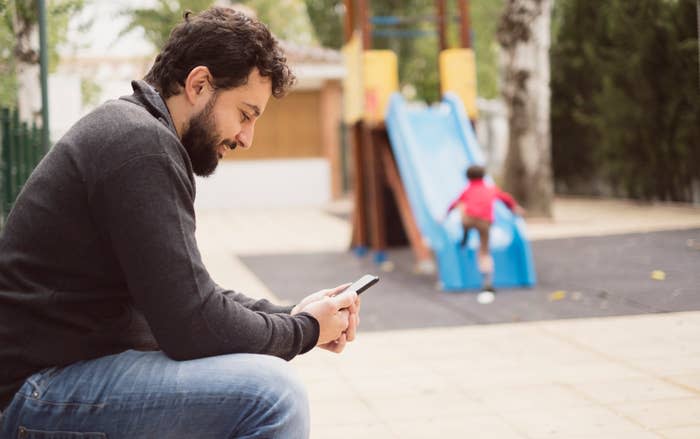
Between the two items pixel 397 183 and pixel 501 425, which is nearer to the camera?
pixel 501 425

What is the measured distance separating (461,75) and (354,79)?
138 cm

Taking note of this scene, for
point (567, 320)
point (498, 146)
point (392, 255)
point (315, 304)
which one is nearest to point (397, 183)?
point (392, 255)

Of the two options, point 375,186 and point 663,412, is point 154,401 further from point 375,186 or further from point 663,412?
point 375,186

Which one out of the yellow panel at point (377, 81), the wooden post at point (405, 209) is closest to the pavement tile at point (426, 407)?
the wooden post at point (405, 209)

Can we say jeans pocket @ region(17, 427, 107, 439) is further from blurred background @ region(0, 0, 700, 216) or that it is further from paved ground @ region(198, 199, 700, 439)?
blurred background @ region(0, 0, 700, 216)

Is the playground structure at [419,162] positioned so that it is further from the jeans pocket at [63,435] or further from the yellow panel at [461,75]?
the jeans pocket at [63,435]

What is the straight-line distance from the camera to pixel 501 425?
13.5 feet

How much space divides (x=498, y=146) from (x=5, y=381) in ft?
104

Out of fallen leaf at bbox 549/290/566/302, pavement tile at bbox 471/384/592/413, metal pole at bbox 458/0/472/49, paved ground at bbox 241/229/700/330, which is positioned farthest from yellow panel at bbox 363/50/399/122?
pavement tile at bbox 471/384/592/413

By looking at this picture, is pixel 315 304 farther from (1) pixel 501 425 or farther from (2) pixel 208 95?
(1) pixel 501 425

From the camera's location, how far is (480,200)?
888 centimetres

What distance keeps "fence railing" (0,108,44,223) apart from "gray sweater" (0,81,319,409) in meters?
3.92

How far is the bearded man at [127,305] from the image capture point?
85.0 inches

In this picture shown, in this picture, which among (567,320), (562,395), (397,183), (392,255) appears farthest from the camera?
(392,255)
